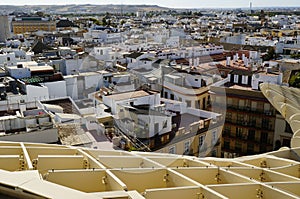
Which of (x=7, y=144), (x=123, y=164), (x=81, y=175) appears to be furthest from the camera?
(x=7, y=144)

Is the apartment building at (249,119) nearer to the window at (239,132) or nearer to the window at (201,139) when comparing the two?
the window at (239,132)

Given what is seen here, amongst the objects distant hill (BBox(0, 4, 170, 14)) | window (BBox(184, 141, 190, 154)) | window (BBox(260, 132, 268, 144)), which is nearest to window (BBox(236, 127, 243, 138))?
window (BBox(260, 132, 268, 144))

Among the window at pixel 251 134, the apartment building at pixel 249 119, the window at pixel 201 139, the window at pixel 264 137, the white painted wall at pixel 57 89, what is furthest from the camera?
the white painted wall at pixel 57 89

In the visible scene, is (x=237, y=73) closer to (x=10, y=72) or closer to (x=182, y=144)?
(x=182, y=144)

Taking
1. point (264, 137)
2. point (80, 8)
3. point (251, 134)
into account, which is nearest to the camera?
point (264, 137)

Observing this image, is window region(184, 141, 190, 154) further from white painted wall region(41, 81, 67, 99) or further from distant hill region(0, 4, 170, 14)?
distant hill region(0, 4, 170, 14)

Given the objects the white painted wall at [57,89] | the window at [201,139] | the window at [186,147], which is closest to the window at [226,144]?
the window at [201,139]

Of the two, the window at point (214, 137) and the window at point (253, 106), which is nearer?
the window at point (214, 137)

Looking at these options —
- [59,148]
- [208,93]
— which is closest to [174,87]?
[208,93]

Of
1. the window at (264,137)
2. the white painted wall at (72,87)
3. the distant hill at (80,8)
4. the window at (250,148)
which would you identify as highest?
the distant hill at (80,8)

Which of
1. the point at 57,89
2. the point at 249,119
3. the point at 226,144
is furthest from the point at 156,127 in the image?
the point at 57,89

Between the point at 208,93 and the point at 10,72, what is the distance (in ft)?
A: 29.6

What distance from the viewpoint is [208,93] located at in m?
16.0

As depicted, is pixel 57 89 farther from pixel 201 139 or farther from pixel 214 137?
pixel 214 137
